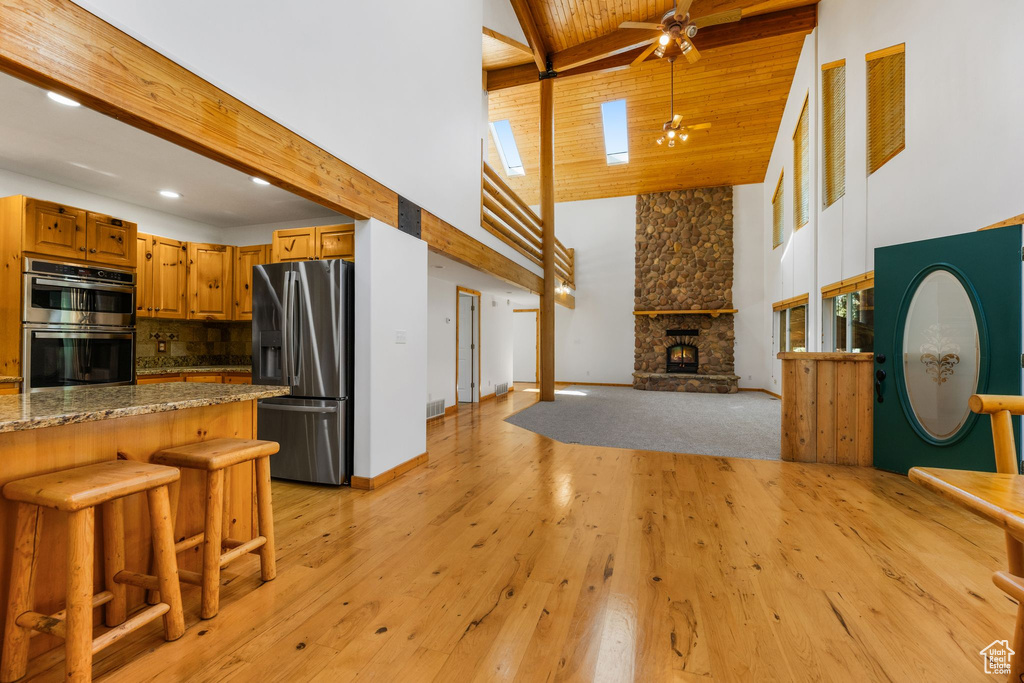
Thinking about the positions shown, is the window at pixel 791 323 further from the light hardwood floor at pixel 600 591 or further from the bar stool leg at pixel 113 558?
the bar stool leg at pixel 113 558

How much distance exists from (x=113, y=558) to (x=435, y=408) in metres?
4.67

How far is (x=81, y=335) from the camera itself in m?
3.66

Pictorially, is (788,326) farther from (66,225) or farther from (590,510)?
(66,225)

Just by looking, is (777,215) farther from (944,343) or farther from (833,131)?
(944,343)

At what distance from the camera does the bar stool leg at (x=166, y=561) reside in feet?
5.17

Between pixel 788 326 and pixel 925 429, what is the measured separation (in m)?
5.35

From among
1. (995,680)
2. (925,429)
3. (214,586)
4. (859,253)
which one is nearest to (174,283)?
(214,586)

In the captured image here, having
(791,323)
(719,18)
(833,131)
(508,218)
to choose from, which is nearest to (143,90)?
(508,218)

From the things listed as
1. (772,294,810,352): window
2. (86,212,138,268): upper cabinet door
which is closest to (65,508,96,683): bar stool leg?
(86,212,138,268): upper cabinet door

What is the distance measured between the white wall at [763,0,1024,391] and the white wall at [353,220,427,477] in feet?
13.5

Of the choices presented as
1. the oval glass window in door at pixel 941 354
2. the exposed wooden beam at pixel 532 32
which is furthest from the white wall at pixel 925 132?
the exposed wooden beam at pixel 532 32

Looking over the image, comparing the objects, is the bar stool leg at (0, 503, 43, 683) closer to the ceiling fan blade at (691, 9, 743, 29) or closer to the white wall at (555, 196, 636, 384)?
the ceiling fan blade at (691, 9, 743, 29)

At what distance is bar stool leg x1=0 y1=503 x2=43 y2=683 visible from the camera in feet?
4.71

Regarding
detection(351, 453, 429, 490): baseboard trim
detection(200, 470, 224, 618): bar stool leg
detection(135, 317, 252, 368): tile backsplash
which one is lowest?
detection(351, 453, 429, 490): baseboard trim
